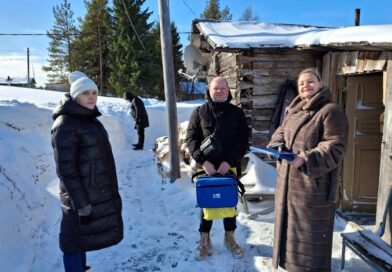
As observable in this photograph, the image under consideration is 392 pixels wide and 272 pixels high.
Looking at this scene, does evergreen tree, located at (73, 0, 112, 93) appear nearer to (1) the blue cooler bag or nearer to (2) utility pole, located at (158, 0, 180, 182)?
(2) utility pole, located at (158, 0, 180, 182)

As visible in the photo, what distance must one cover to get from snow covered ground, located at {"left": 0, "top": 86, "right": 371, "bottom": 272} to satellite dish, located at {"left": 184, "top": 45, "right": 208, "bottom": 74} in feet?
10.6

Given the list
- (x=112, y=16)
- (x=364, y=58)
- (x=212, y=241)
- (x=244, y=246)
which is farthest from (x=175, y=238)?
(x=112, y=16)

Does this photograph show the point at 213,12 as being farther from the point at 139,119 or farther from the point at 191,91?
the point at 139,119

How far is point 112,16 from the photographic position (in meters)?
28.9

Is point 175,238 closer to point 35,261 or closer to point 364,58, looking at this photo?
point 35,261

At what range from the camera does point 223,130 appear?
380cm

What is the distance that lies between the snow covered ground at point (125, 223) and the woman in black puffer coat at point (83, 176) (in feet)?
2.84

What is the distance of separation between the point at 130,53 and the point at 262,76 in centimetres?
2208

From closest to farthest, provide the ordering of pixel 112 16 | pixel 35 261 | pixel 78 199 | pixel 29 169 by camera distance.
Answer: pixel 78 199, pixel 35 261, pixel 29 169, pixel 112 16

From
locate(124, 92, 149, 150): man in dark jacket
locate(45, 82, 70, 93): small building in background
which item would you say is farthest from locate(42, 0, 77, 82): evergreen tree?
locate(124, 92, 149, 150): man in dark jacket

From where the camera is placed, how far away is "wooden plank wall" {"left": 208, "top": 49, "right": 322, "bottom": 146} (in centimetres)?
629

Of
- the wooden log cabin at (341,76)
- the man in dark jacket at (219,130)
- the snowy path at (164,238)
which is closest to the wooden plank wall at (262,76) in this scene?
the wooden log cabin at (341,76)

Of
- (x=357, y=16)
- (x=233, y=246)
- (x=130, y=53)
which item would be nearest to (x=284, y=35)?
(x=357, y=16)

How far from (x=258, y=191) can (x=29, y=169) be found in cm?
328
